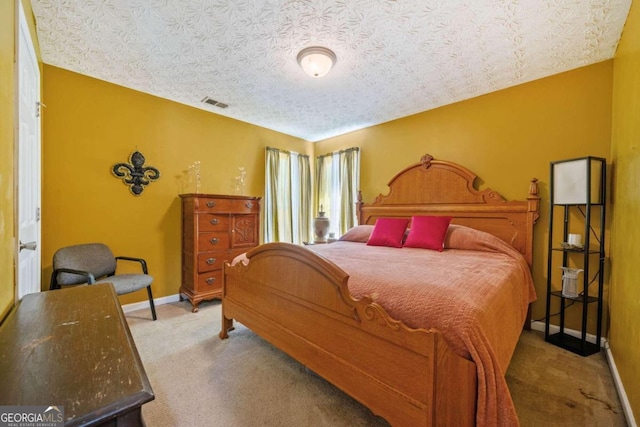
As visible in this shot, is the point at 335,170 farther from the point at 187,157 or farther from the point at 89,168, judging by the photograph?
the point at 89,168

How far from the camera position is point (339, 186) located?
4.56 m

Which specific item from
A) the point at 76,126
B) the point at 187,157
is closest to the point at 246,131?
the point at 187,157

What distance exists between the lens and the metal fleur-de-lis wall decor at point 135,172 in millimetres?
2979

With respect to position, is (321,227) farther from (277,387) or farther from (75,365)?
(75,365)

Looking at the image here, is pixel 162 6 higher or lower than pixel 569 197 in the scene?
higher

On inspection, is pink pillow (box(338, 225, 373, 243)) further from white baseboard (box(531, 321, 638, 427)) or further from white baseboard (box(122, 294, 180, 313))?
white baseboard (box(122, 294, 180, 313))

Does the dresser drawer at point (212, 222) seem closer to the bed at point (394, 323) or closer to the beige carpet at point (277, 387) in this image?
the bed at point (394, 323)

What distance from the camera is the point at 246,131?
409 centimetres

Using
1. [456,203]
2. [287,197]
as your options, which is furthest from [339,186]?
[456,203]

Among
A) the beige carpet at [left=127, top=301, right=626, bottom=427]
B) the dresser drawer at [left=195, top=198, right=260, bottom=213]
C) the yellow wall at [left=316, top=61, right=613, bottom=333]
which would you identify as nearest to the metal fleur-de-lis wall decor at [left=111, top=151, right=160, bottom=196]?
the dresser drawer at [left=195, top=198, right=260, bottom=213]

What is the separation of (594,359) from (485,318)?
1.81 meters

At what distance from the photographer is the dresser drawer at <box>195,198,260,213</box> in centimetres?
313

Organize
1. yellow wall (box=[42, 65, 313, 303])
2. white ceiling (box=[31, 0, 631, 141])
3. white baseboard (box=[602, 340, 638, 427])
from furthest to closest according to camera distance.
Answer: yellow wall (box=[42, 65, 313, 303]), white ceiling (box=[31, 0, 631, 141]), white baseboard (box=[602, 340, 638, 427])

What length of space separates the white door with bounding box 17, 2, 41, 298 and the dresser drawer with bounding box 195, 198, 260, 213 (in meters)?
1.32
